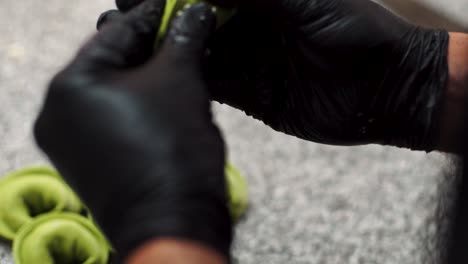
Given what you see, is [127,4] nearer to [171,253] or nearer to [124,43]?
[124,43]

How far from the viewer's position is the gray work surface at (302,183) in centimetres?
92

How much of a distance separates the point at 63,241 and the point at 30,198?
0.32 feet

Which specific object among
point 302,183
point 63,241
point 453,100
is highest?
point 453,100

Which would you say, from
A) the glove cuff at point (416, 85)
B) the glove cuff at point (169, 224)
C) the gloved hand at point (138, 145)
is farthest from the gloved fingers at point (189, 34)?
the glove cuff at point (416, 85)

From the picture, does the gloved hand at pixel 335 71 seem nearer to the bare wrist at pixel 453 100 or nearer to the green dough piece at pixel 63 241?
the bare wrist at pixel 453 100

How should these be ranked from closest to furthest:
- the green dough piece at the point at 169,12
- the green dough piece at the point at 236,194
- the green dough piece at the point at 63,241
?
the green dough piece at the point at 169,12 < the green dough piece at the point at 63,241 < the green dough piece at the point at 236,194

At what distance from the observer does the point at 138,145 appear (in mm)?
448

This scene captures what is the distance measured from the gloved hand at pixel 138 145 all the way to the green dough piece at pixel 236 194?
0.45 m

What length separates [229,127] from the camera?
1096mm

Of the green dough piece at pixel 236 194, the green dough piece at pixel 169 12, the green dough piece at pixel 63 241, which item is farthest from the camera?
the green dough piece at pixel 236 194

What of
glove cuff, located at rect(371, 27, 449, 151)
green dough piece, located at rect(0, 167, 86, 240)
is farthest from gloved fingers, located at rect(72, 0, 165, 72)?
green dough piece, located at rect(0, 167, 86, 240)

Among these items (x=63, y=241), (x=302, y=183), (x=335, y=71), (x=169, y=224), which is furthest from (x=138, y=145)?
(x=302, y=183)

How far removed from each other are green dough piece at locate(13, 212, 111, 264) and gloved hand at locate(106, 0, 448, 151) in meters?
0.28

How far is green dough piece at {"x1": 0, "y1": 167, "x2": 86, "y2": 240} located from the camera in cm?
87
